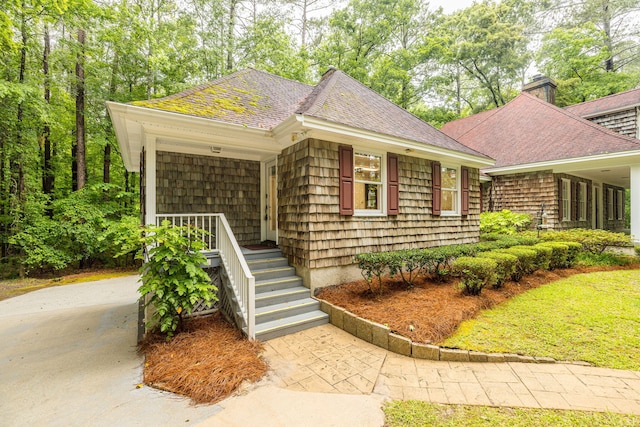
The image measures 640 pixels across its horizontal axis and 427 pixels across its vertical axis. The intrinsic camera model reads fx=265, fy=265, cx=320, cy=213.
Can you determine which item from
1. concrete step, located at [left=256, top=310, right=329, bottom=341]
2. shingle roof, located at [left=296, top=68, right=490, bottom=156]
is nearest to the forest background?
concrete step, located at [left=256, top=310, right=329, bottom=341]

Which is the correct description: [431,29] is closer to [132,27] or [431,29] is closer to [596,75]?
[596,75]

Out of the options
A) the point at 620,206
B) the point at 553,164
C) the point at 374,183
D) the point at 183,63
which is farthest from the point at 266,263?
the point at 620,206

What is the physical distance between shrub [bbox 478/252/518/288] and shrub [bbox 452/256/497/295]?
1.05ft

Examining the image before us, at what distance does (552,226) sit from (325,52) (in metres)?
14.3

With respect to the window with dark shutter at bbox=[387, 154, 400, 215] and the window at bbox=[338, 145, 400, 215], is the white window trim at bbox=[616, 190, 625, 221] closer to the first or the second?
the window with dark shutter at bbox=[387, 154, 400, 215]

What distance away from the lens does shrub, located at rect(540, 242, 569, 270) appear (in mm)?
6773

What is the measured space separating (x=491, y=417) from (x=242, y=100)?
668 cm

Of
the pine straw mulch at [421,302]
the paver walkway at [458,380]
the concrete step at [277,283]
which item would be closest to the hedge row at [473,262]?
the pine straw mulch at [421,302]

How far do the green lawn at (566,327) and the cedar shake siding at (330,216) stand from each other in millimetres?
2397

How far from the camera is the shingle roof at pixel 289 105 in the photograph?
5.09 meters

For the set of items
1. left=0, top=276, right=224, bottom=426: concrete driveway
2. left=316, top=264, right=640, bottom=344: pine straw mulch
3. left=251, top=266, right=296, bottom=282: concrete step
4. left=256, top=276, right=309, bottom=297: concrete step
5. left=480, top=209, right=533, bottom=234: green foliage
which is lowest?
left=0, top=276, right=224, bottom=426: concrete driveway

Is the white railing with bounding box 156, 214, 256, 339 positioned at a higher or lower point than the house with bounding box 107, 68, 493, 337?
lower

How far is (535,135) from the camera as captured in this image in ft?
34.9

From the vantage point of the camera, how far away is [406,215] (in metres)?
6.49
